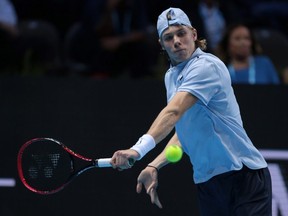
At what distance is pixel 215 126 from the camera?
5.69m

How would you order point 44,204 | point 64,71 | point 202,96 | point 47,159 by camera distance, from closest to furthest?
point 202,96 < point 47,159 < point 44,204 < point 64,71

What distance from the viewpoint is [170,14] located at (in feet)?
19.1

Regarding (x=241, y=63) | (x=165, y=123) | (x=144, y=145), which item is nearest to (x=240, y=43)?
(x=241, y=63)

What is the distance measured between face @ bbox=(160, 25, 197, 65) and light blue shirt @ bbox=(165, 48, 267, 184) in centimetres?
6

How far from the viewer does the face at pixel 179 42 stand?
5764 mm

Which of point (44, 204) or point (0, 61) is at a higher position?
point (0, 61)

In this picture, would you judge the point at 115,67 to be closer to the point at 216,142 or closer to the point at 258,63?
the point at 258,63

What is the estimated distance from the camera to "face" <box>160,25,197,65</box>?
5764 millimetres

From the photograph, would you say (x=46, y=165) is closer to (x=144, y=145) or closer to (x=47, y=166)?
(x=47, y=166)

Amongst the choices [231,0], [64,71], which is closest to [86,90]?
[64,71]

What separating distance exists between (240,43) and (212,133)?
3134 millimetres

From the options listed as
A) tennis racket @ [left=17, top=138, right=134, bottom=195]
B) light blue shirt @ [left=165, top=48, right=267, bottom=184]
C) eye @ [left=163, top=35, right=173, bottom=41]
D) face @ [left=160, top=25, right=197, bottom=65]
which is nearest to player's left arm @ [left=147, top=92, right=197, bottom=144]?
light blue shirt @ [left=165, top=48, right=267, bottom=184]

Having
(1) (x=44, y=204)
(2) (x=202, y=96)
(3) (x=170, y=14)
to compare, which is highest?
(3) (x=170, y=14)

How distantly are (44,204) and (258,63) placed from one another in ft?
8.38
